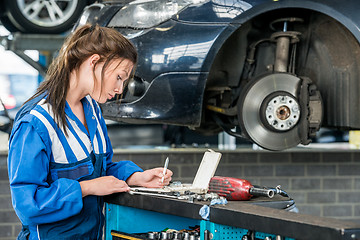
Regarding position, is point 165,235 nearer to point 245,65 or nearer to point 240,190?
point 240,190

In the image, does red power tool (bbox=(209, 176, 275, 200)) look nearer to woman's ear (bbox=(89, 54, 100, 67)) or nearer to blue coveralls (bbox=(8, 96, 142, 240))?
blue coveralls (bbox=(8, 96, 142, 240))

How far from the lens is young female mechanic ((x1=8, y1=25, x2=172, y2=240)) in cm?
173

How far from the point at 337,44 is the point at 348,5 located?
36 centimetres

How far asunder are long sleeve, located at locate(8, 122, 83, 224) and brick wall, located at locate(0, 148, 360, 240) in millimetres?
2511

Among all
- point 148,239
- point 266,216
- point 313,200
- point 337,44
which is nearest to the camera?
point 266,216

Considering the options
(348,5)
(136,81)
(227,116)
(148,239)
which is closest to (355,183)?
(227,116)

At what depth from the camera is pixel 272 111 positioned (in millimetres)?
3145

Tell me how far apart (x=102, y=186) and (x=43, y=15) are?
13.6ft

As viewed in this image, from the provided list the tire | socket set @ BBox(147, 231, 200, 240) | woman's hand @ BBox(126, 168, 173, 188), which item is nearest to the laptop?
woman's hand @ BBox(126, 168, 173, 188)

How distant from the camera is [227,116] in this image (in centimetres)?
354

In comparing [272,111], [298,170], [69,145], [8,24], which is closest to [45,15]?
[8,24]

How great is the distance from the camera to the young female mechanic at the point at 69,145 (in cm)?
173

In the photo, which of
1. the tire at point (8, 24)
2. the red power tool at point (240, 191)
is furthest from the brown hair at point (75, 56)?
the tire at point (8, 24)

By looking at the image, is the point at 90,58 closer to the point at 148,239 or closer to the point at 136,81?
the point at 148,239
